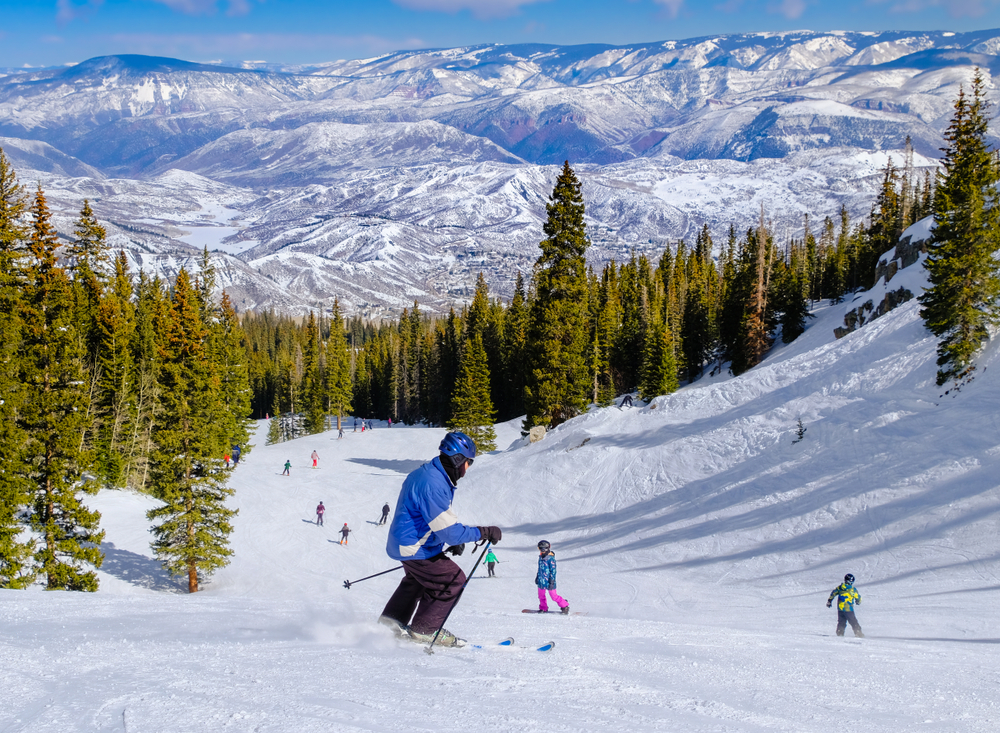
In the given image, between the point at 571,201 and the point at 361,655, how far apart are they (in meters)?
31.0

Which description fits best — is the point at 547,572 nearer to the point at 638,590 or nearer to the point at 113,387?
the point at 638,590

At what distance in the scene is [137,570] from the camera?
998 inches

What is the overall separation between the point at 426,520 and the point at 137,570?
79.7 ft

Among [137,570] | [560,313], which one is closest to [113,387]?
[137,570]

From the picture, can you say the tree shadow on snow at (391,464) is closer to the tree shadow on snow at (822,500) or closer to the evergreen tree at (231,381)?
the evergreen tree at (231,381)

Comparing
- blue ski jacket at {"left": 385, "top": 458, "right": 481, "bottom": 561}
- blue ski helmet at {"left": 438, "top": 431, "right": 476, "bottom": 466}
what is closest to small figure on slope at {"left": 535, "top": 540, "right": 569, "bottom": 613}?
blue ski jacket at {"left": 385, "top": 458, "right": 481, "bottom": 561}

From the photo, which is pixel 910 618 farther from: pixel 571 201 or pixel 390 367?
pixel 390 367

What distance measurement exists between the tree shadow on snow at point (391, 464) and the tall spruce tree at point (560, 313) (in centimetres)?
1082

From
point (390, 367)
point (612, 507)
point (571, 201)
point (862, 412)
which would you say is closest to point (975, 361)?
point (862, 412)

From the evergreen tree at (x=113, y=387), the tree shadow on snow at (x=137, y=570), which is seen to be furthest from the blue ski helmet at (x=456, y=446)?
the evergreen tree at (x=113, y=387)

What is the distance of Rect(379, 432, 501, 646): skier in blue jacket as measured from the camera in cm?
611

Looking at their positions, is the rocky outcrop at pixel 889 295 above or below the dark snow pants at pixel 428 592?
above

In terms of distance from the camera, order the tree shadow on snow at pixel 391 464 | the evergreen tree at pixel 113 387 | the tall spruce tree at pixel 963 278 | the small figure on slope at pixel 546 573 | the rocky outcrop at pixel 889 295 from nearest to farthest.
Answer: the small figure on slope at pixel 546 573, the tall spruce tree at pixel 963 278, the evergreen tree at pixel 113 387, the rocky outcrop at pixel 889 295, the tree shadow on snow at pixel 391 464

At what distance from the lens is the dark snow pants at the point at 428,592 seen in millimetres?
6410
